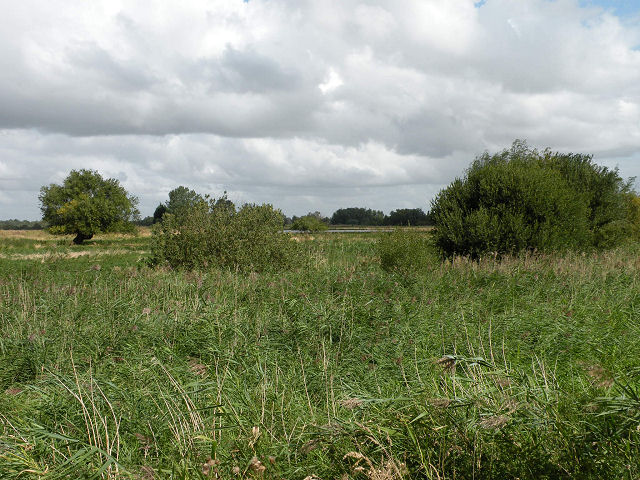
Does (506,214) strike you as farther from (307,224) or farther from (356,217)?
(356,217)

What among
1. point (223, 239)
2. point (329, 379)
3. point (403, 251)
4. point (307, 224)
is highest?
point (307, 224)

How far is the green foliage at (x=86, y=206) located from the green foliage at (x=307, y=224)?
1573cm

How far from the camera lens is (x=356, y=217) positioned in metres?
120

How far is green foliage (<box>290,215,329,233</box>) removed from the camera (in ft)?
160

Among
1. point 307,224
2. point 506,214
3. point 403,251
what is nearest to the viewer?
point 403,251

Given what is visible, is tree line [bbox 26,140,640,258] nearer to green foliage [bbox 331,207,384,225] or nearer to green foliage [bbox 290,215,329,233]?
green foliage [bbox 290,215,329,233]

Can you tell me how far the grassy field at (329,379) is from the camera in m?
2.59

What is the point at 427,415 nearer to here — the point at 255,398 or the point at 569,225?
the point at 255,398

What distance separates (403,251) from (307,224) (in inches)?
1418

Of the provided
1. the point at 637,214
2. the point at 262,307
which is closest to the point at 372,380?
the point at 262,307

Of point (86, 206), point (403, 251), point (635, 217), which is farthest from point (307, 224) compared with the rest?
point (403, 251)

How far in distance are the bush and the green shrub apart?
2.89 m

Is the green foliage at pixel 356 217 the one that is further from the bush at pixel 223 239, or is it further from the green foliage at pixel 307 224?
the bush at pixel 223 239

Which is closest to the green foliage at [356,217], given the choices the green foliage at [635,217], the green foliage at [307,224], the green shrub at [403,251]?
the green foliage at [307,224]
